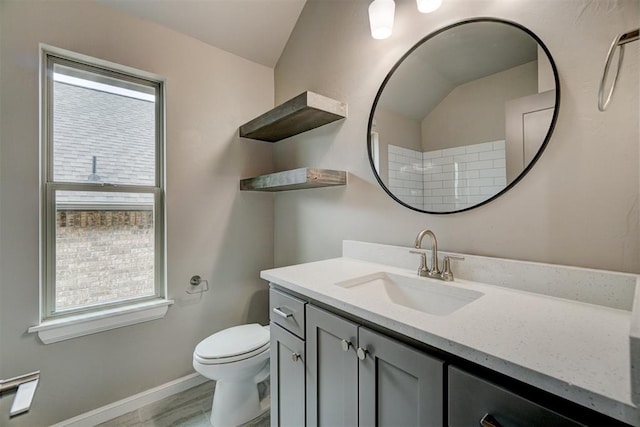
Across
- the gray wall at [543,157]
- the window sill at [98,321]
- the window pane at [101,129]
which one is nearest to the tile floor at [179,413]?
the window sill at [98,321]

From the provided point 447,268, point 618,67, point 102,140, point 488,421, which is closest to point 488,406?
point 488,421

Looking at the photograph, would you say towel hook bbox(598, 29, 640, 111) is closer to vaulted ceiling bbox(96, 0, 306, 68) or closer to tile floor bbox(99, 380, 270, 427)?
vaulted ceiling bbox(96, 0, 306, 68)

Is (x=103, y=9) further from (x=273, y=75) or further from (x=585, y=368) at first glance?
(x=585, y=368)

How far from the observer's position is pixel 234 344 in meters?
1.64

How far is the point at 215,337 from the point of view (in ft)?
5.68

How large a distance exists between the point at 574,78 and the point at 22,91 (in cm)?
253

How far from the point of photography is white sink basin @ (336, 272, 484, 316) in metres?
1.11

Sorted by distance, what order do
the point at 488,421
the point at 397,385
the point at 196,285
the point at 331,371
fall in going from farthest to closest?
1. the point at 196,285
2. the point at 331,371
3. the point at 397,385
4. the point at 488,421

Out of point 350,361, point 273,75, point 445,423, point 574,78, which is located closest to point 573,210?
point 574,78

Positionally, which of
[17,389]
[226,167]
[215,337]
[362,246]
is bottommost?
[215,337]

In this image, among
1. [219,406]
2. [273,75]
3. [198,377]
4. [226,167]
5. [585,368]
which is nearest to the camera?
[585,368]

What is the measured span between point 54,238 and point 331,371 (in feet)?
5.65

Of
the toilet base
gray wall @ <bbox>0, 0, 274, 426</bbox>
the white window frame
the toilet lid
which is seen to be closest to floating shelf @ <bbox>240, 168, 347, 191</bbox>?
gray wall @ <bbox>0, 0, 274, 426</bbox>

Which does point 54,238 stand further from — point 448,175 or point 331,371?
point 448,175
